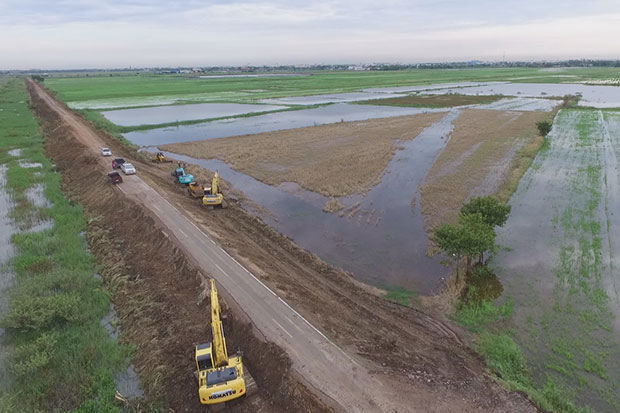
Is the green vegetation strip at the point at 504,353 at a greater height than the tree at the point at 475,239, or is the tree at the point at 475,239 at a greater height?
the tree at the point at 475,239

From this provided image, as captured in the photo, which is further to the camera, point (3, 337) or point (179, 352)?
point (3, 337)

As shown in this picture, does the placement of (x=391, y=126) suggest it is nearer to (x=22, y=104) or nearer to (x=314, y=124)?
(x=314, y=124)

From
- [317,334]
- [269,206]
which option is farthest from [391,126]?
[317,334]

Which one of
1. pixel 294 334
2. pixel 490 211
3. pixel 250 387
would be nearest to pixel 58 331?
pixel 250 387

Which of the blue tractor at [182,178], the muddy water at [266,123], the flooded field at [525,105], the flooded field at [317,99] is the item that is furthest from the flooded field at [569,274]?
the flooded field at [317,99]

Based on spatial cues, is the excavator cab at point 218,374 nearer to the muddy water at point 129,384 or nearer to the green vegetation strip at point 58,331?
the muddy water at point 129,384
